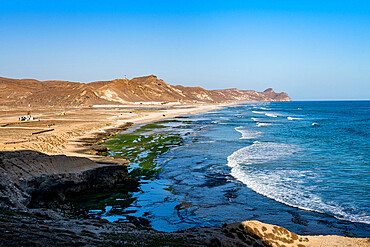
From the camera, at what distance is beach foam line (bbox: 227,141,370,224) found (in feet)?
48.0

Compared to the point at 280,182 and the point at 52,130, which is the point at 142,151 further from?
the point at 52,130

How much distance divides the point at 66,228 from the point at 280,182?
1429cm

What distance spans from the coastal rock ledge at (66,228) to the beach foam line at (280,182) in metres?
4.17

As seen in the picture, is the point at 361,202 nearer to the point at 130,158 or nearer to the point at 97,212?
the point at 97,212

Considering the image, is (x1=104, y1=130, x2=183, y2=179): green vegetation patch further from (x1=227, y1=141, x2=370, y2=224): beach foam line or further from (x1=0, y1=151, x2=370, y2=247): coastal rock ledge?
(x1=0, y1=151, x2=370, y2=247): coastal rock ledge

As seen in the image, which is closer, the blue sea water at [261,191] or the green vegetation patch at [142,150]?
the blue sea water at [261,191]

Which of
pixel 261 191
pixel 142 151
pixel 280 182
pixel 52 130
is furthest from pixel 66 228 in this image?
pixel 52 130

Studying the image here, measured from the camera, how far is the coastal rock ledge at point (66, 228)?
8172mm

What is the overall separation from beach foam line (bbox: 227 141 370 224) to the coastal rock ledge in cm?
417

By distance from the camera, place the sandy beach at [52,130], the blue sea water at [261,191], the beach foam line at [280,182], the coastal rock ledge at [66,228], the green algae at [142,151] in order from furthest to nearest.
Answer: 1. the sandy beach at [52,130]
2. the green algae at [142,151]
3. the beach foam line at [280,182]
4. the blue sea water at [261,191]
5. the coastal rock ledge at [66,228]

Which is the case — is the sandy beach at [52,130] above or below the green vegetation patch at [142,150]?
above

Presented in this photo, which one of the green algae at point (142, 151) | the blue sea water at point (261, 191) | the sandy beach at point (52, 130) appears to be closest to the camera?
the blue sea water at point (261, 191)

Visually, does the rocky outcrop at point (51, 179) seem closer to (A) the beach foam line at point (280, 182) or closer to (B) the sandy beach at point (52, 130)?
(B) the sandy beach at point (52, 130)

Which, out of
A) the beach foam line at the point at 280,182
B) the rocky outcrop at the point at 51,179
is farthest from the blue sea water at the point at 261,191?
the rocky outcrop at the point at 51,179
